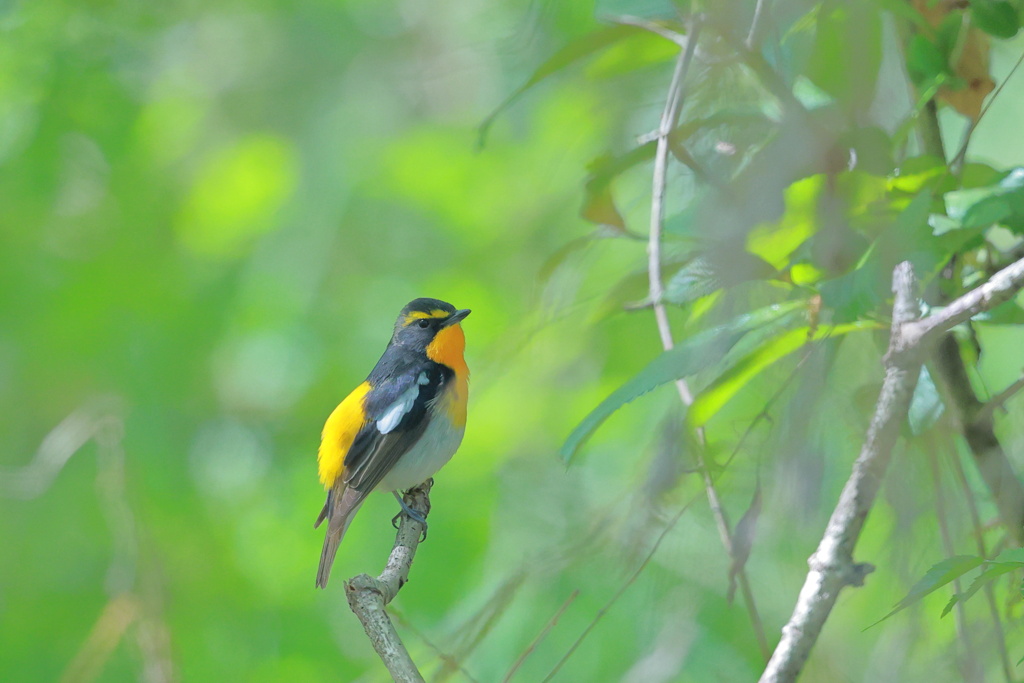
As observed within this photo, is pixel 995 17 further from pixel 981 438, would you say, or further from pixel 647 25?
pixel 981 438

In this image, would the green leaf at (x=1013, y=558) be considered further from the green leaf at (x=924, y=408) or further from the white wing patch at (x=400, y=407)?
the white wing patch at (x=400, y=407)

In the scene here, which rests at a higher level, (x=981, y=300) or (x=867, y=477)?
(x=981, y=300)

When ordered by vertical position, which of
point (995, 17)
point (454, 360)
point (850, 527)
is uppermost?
point (454, 360)

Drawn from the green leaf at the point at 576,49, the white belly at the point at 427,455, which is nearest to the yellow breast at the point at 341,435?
the white belly at the point at 427,455

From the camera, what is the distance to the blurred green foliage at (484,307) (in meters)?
1.61

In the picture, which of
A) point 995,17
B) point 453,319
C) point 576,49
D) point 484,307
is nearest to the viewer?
point 995,17

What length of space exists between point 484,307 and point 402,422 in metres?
1.19

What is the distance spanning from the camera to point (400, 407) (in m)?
3.12

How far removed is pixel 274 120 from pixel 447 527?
2.33 metres

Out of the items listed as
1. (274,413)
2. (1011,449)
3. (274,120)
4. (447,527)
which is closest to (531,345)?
(1011,449)

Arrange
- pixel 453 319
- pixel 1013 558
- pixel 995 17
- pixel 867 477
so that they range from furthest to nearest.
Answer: pixel 453 319, pixel 995 17, pixel 867 477, pixel 1013 558

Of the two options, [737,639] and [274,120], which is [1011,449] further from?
[274,120]

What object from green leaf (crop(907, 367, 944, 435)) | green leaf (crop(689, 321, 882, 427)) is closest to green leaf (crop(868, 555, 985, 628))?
green leaf (crop(689, 321, 882, 427))

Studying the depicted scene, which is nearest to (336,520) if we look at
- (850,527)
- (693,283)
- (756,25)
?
(693,283)
